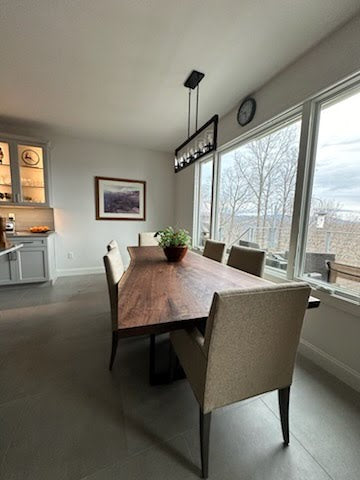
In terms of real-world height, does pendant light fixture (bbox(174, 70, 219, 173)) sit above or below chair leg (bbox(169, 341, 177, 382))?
above

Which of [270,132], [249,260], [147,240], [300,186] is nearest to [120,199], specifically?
[147,240]

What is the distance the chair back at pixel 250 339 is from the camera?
2.72 ft

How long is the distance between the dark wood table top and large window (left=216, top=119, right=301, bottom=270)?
890mm

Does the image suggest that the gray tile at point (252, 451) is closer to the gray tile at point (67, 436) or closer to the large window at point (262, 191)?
the gray tile at point (67, 436)

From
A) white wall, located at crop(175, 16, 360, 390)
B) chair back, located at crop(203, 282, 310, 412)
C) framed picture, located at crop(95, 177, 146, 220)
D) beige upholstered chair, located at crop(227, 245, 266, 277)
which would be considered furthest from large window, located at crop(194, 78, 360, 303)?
framed picture, located at crop(95, 177, 146, 220)

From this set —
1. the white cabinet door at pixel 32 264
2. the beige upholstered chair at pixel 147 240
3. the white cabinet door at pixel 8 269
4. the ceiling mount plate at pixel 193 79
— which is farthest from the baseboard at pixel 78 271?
the ceiling mount plate at pixel 193 79

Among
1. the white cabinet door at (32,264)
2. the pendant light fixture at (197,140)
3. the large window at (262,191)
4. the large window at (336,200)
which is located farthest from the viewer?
the white cabinet door at (32,264)

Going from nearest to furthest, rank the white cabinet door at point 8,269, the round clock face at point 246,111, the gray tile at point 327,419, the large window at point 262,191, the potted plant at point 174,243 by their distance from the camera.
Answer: the gray tile at point 327,419, the potted plant at point 174,243, the large window at point 262,191, the round clock face at point 246,111, the white cabinet door at point 8,269

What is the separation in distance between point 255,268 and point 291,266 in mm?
429

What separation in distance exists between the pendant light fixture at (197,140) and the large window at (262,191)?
3.01 ft

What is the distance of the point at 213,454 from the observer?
42.1 inches

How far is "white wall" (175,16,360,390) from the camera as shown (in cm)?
154

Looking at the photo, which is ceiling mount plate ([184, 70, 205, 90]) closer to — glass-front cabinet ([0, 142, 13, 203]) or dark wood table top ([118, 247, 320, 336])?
dark wood table top ([118, 247, 320, 336])

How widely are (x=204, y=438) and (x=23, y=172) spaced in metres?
4.20
